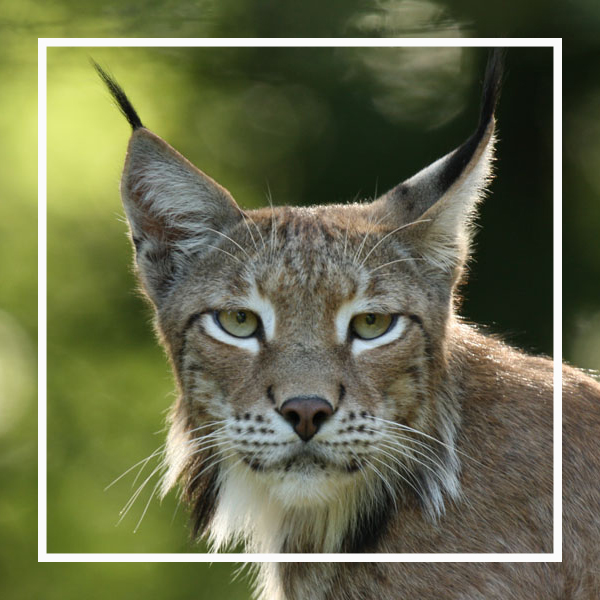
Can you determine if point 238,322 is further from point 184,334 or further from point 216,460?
point 216,460

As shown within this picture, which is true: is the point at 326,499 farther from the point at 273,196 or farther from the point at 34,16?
the point at 34,16

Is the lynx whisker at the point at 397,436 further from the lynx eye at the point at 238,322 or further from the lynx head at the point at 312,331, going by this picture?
the lynx eye at the point at 238,322

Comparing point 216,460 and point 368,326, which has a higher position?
point 368,326

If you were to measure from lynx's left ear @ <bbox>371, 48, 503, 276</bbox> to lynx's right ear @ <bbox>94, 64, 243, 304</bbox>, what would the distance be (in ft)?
2.14

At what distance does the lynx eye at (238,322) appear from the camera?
4.28 meters

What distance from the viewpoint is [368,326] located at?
4254mm

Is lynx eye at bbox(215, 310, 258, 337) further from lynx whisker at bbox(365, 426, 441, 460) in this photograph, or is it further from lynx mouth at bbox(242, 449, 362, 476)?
lynx whisker at bbox(365, 426, 441, 460)

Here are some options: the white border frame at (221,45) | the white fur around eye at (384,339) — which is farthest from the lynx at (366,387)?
the white border frame at (221,45)

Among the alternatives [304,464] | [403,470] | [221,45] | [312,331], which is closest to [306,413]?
[304,464]

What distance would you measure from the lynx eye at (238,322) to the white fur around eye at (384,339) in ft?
1.25

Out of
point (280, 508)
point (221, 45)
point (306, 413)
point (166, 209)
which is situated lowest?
point (280, 508)

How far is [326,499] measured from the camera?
430cm

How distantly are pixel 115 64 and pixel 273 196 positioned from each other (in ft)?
3.77

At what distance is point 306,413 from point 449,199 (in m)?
0.97
